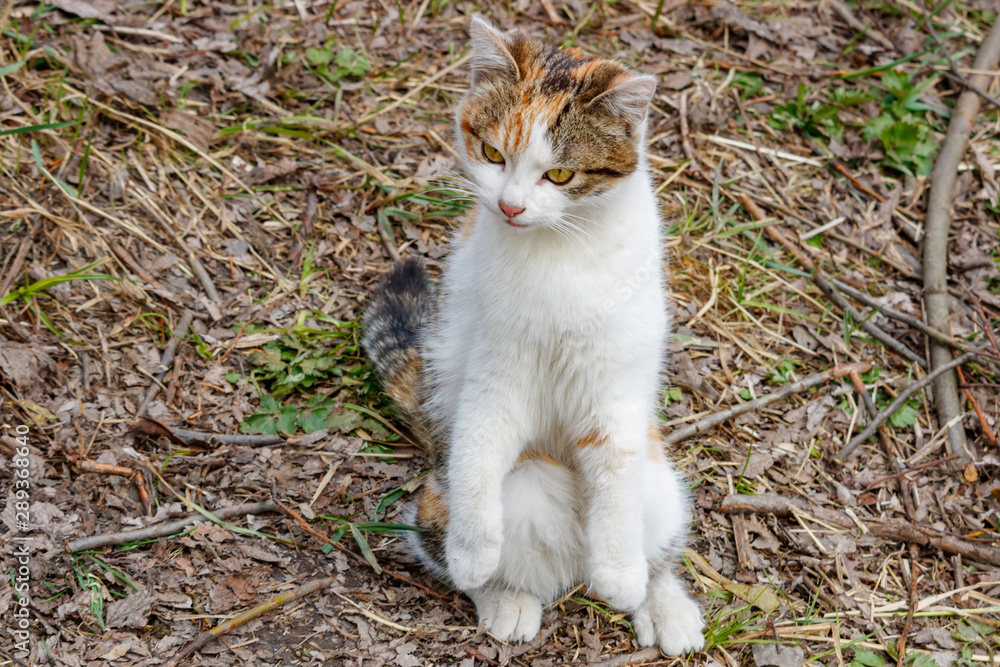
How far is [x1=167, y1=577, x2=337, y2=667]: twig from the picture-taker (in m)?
2.64

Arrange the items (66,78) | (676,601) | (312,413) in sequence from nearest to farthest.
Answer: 1. (676,601)
2. (312,413)
3. (66,78)

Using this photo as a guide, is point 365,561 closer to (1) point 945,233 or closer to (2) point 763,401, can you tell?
(2) point 763,401

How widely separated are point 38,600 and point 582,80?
258 centimetres

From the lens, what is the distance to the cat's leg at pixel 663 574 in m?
2.99

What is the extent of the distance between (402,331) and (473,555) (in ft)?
3.91

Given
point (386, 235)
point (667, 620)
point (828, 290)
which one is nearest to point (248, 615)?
point (667, 620)

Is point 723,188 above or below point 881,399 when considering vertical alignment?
above

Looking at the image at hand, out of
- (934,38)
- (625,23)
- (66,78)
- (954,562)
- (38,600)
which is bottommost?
(38,600)

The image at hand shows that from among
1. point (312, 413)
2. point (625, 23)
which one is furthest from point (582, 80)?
point (625, 23)

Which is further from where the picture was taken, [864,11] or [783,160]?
[864,11]

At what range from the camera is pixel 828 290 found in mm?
4301

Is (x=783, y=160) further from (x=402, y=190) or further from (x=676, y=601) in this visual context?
(x=676, y=601)

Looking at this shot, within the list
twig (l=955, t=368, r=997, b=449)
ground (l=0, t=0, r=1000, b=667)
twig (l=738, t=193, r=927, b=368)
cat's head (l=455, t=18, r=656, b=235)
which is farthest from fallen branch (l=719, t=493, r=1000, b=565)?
cat's head (l=455, t=18, r=656, b=235)

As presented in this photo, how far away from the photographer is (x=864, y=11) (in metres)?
5.59
